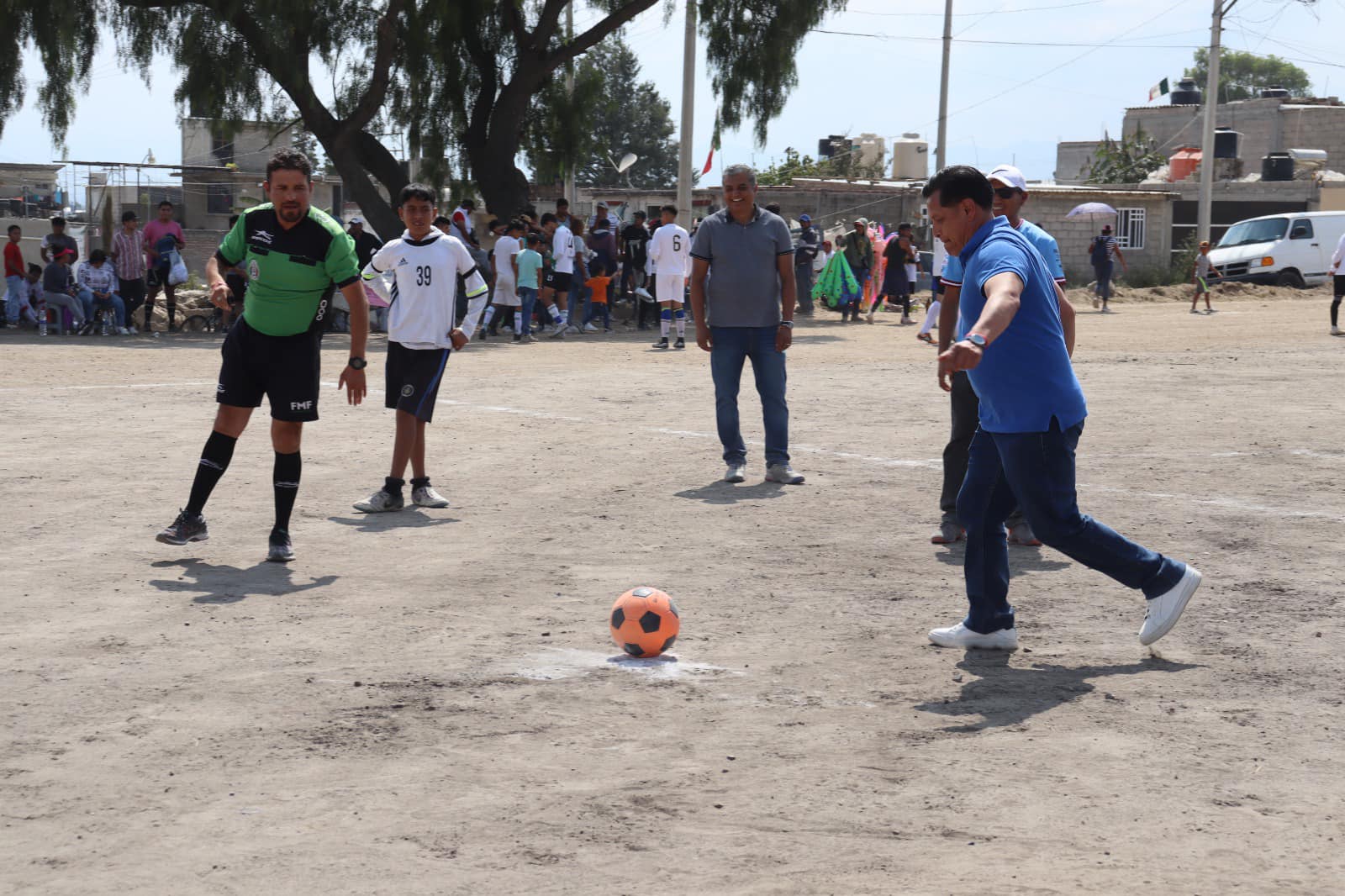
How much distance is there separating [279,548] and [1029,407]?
3.82 meters

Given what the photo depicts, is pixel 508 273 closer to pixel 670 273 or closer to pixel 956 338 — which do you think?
pixel 670 273

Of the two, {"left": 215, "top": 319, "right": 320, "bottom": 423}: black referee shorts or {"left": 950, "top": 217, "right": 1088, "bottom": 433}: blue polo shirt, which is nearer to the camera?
{"left": 950, "top": 217, "right": 1088, "bottom": 433}: blue polo shirt

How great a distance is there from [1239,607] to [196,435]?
26.6 feet

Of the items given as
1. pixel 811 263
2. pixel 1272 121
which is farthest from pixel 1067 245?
pixel 1272 121

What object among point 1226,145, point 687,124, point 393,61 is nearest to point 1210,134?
point 1226,145

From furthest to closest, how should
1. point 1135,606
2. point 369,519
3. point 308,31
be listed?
point 308,31, point 369,519, point 1135,606

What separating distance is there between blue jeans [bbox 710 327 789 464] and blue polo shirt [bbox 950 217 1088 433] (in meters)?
4.29

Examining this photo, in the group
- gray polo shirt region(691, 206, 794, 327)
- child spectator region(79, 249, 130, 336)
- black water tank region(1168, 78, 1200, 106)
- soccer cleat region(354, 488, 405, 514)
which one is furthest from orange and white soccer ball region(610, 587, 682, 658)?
black water tank region(1168, 78, 1200, 106)

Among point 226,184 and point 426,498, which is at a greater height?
point 226,184

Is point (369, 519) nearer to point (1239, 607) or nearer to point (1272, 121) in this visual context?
point (1239, 607)

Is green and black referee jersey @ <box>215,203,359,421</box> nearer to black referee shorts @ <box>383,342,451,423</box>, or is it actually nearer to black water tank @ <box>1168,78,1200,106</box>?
black referee shorts @ <box>383,342,451,423</box>

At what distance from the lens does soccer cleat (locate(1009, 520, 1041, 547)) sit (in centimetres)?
802

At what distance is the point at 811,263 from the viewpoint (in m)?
29.3

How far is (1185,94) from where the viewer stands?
223 feet
